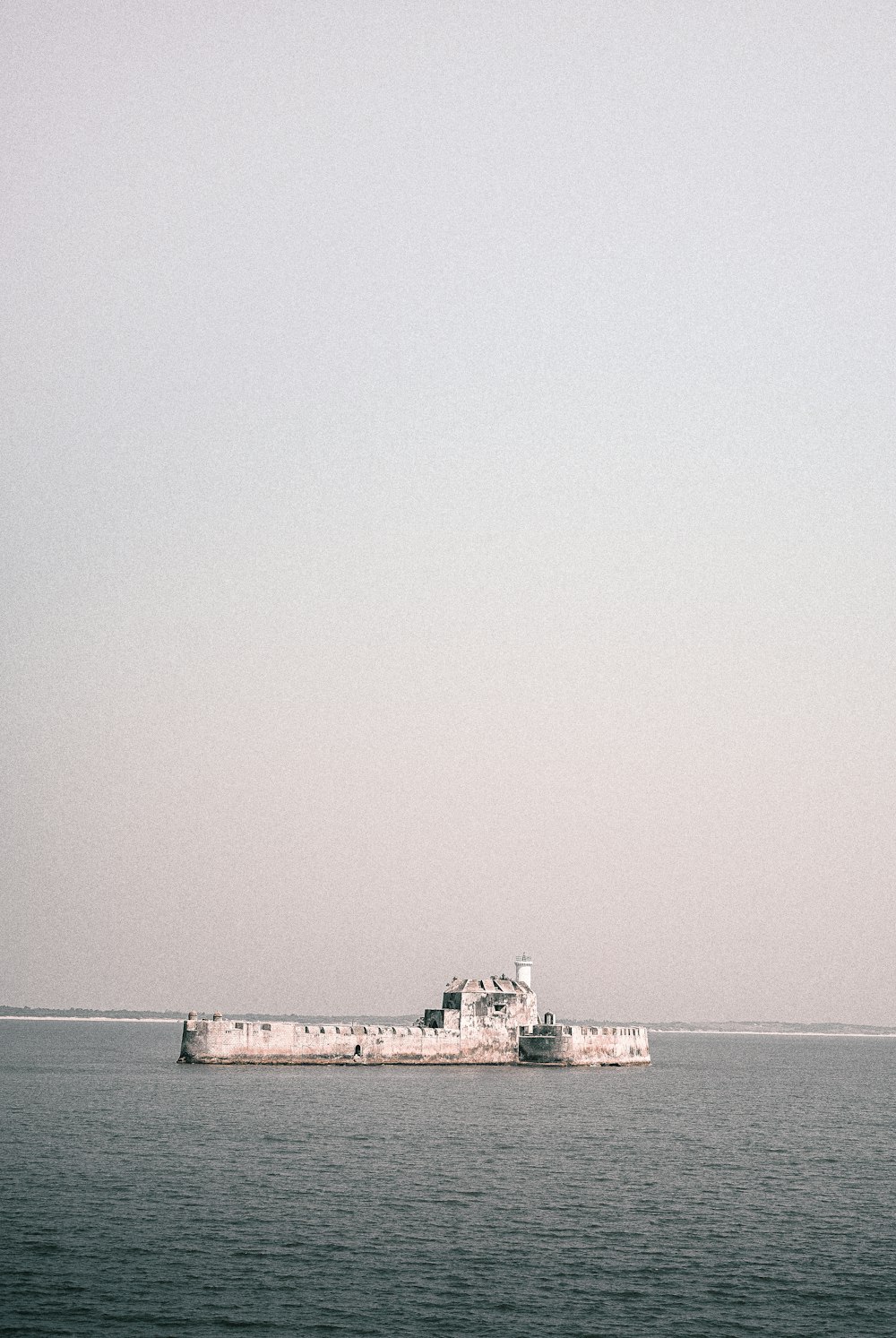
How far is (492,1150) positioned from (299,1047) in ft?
145

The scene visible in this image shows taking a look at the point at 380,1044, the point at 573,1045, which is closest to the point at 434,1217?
the point at 380,1044

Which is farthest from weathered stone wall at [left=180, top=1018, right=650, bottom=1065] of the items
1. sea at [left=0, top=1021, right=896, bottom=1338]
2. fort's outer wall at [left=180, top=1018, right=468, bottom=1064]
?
sea at [left=0, top=1021, right=896, bottom=1338]

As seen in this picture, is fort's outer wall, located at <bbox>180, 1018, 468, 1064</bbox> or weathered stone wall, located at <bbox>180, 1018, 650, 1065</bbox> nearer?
fort's outer wall, located at <bbox>180, 1018, 468, 1064</bbox>

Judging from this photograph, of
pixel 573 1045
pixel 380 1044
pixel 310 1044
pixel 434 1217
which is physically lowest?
pixel 434 1217

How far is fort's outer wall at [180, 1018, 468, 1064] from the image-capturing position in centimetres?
9619

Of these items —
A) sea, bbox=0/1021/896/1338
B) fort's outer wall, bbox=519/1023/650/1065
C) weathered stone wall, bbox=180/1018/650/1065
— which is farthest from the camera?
fort's outer wall, bbox=519/1023/650/1065

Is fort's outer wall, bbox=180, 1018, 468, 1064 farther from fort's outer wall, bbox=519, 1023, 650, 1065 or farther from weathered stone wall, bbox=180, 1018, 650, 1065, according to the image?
fort's outer wall, bbox=519, 1023, 650, 1065

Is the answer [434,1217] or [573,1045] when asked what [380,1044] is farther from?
[434,1217]

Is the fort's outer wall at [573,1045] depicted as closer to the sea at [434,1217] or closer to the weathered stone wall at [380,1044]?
the weathered stone wall at [380,1044]

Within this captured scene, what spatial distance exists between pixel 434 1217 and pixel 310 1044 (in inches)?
2324

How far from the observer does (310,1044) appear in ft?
324

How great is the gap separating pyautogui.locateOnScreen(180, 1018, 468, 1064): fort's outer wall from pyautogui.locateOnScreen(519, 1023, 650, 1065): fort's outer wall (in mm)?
6171

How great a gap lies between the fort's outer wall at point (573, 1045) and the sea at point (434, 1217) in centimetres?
2460

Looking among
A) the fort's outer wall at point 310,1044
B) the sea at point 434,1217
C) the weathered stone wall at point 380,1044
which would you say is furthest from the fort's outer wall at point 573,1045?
the sea at point 434,1217
